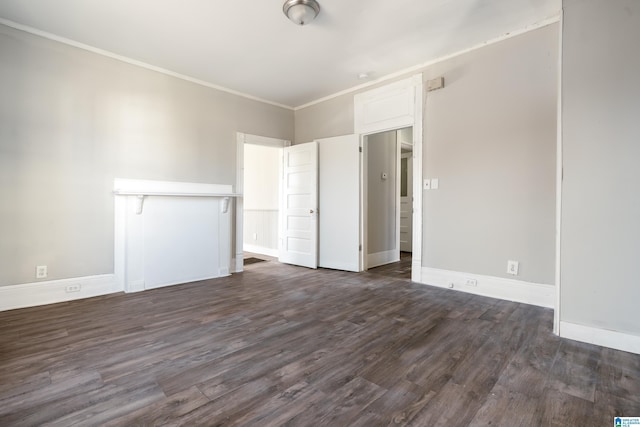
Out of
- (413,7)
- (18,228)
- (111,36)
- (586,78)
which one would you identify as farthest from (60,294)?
(586,78)

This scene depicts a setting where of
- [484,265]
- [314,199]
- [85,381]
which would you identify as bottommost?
[85,381]

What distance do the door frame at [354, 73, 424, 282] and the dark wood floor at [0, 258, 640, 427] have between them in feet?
3.04

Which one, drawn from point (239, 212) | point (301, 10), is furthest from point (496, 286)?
point (239, 212)

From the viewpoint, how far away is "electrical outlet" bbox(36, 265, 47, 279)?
9.69 feet

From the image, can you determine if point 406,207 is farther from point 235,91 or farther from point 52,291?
point 52,291

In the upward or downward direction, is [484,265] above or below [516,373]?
above

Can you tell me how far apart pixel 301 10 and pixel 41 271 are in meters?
3.49

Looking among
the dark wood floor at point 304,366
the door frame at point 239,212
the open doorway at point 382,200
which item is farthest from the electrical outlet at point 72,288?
the open doorway at point 382,200

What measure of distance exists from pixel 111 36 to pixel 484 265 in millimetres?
4533

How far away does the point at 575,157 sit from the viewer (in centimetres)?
220

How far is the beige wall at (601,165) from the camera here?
2.02 m

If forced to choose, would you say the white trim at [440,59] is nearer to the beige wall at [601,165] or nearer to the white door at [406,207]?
the beige wall at [601,165]

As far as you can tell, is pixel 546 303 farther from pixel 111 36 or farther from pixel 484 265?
pixel 111 36

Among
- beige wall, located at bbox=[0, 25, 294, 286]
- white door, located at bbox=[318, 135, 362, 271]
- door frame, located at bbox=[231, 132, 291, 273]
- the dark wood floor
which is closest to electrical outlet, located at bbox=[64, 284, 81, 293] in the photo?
beige wall, located at bbox=[0, 25, 294, 286]
